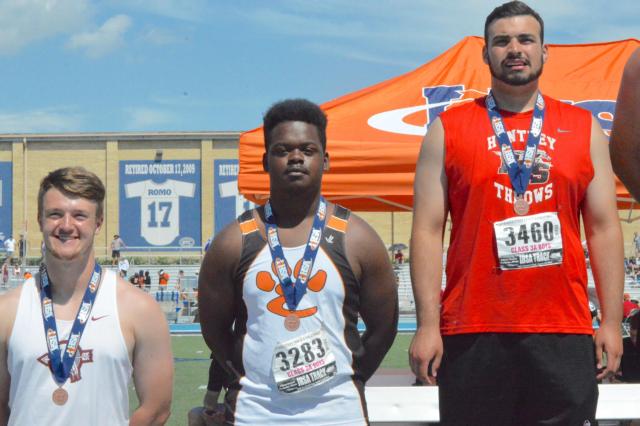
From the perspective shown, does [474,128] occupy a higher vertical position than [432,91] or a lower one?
lower

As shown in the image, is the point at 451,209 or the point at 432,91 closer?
the point at 451,209

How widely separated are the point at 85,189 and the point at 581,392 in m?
1.83

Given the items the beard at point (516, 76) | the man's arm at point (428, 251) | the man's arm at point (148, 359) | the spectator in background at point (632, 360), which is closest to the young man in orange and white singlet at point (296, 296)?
the man's arm at point (428, 251)

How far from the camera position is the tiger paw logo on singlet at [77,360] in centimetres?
281

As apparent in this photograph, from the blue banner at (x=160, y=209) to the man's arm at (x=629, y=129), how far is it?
3993 centimetres

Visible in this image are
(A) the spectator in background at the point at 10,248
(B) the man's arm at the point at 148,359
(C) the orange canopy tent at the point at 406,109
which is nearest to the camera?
(B) the man's arm at the point at 148,359

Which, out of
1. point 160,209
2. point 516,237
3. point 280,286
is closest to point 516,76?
point 516,237

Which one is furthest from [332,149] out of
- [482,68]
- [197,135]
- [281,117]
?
[197,135]

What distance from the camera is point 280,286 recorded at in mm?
3088

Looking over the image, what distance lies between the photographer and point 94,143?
44.2 metres

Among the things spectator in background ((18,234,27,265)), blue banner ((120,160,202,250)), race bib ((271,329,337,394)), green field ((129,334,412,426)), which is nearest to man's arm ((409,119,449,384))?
race bib ((271,329,337,394))

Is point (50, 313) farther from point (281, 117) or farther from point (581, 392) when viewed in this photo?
point (581, 392)

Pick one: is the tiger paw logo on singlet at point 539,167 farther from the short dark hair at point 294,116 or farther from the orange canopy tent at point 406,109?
the orange canopy tent at point 406,109

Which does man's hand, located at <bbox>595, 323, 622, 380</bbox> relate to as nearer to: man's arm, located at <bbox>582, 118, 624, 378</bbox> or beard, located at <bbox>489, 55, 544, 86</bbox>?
man's arm, located at <bbox>582, 118, 624, 378</bbox>
